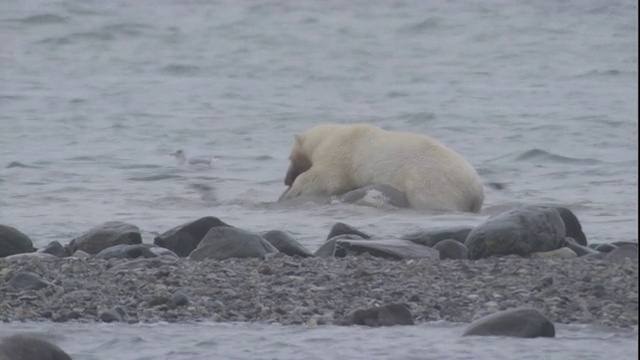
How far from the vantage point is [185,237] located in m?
9.27

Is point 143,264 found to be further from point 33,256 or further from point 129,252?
point 33,256

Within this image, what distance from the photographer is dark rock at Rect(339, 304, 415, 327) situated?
21.8 ft

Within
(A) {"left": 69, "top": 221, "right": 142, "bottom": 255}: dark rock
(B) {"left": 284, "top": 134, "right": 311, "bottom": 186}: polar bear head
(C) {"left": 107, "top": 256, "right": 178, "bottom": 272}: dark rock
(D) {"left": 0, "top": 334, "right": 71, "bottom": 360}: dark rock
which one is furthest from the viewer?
(B) {"left": 284, "top": 134, "right": 311, "bottom": 186}: polar bear head

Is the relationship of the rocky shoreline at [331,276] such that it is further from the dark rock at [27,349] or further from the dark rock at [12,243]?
the dark rock at [27,349]

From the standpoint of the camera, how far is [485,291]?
727cm

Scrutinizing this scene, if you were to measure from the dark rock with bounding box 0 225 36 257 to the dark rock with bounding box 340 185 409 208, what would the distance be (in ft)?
10.9

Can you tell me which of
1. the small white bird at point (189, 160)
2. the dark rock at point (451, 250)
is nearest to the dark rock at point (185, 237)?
the dark rock at point (451, 250)

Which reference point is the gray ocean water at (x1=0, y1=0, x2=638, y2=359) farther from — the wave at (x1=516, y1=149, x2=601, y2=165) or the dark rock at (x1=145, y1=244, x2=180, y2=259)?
the dark rock at (x1=145, y1=244, x2=180, y2=259)

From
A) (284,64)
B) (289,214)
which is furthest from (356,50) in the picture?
(289,214)

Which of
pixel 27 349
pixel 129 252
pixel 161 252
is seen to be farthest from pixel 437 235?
pixel 27 349

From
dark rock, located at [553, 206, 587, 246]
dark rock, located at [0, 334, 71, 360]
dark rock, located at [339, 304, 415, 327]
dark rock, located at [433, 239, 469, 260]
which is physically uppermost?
dark rock, located at [0, 334, 71, 360]

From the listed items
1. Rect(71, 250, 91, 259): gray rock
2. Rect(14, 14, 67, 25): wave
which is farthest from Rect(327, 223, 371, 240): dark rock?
Rect(14, 14, 67, 25): wave

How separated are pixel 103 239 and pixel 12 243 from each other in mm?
556

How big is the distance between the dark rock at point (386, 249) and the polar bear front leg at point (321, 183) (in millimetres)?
3405
